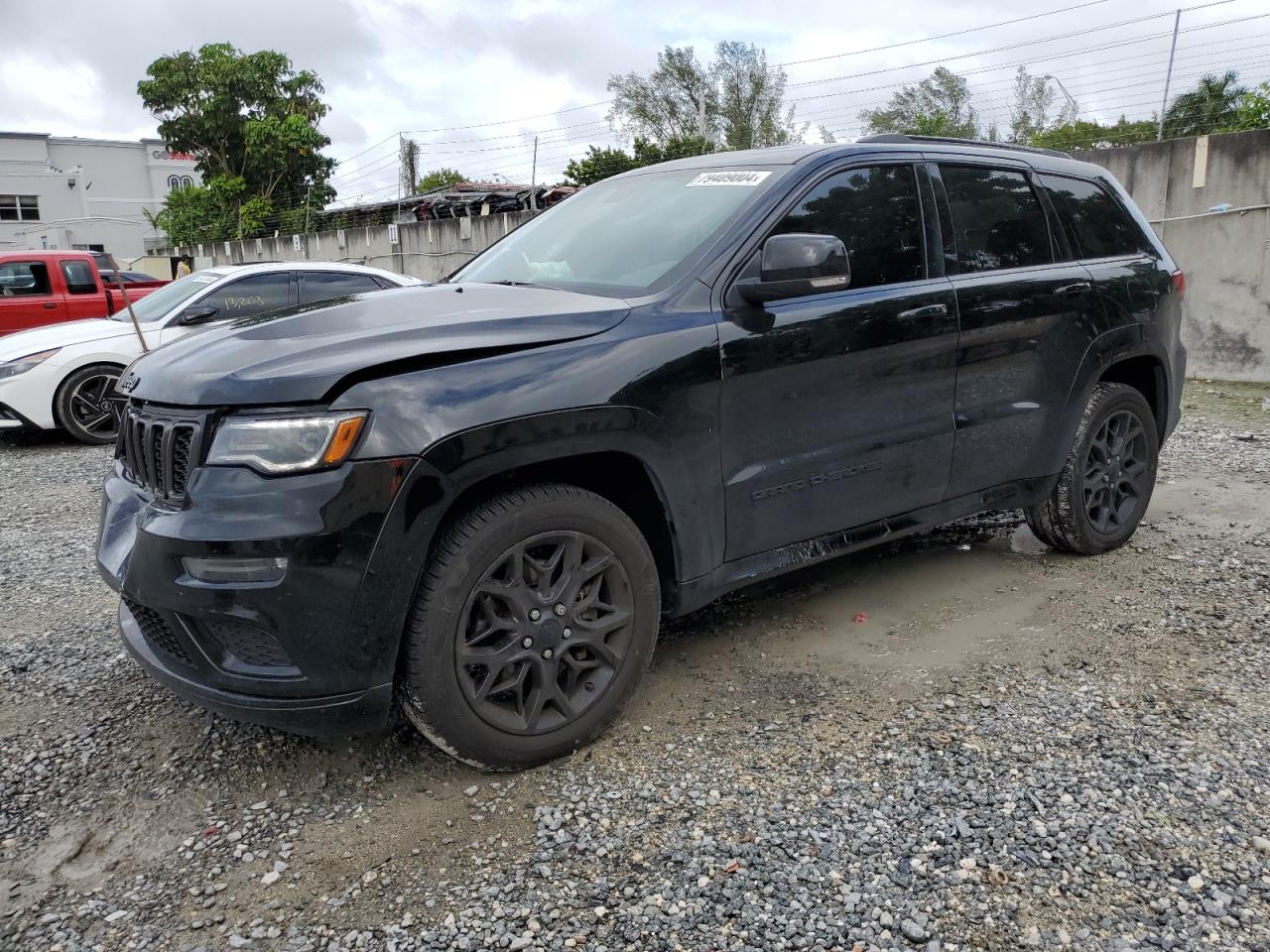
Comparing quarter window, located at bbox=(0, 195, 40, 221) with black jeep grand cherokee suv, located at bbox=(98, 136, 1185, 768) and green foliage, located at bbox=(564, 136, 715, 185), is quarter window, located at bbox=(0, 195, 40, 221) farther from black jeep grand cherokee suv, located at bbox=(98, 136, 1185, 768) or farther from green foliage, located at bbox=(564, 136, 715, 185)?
black jeep grand cherokee suv, located at bbox=(98, 136, 1185, 768)

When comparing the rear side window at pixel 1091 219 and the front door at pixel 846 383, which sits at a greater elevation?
the rear side window at pixel 1091 219

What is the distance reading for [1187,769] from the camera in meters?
2.81

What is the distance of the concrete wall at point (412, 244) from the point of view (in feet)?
55.9

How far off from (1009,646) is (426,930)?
2.45 meters

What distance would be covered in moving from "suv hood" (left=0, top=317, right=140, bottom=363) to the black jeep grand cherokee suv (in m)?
5.89

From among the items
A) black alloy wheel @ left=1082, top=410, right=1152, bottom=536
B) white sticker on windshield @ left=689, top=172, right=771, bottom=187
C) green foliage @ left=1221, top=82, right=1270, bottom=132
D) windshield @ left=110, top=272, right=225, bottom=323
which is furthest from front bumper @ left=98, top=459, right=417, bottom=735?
green foliage @ left=1221, top=82, right=1270, bottom=132

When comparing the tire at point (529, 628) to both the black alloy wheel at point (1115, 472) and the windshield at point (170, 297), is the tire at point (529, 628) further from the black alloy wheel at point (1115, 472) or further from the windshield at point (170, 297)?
the windshield at point (170, 297)

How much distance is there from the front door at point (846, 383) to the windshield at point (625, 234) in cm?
24

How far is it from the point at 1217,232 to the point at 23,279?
1297 cm

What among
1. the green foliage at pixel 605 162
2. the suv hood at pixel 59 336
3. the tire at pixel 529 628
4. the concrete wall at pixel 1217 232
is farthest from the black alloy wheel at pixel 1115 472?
the green foliage at pixel 605 162

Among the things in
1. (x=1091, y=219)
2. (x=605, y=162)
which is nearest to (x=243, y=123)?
(x=605, y=162)

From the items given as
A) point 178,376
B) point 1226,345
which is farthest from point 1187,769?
point 1226,345

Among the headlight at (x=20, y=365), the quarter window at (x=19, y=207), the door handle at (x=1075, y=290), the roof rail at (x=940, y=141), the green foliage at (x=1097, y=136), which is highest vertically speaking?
the quarter window at (x=19, y=207)

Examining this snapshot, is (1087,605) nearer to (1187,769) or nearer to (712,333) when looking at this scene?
(1187,769)
